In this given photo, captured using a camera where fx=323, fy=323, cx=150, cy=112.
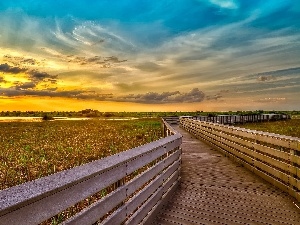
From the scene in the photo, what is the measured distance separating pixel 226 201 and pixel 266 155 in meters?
3.99

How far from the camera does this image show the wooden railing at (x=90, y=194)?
214cm

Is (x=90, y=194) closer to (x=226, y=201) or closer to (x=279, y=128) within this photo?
(x=226, y=201)

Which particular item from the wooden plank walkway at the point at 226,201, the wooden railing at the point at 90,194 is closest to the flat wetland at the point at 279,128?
the wooden plank walkway at the point at 226,201

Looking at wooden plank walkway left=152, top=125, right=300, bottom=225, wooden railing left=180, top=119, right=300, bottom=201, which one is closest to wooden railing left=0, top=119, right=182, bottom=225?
wooden plank walkway left=152, top=125, right=300, bottom=225

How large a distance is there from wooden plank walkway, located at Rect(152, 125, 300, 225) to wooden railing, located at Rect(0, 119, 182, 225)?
1.86ft

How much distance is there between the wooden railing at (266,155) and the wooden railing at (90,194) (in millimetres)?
3228

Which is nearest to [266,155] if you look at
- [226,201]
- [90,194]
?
[226,201]

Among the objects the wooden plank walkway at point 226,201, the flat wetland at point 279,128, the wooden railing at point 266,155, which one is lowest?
the flat wetland at point 279,128

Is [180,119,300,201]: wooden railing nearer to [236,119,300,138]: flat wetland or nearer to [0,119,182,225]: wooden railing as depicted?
[0,119,182,225]: wooden railing

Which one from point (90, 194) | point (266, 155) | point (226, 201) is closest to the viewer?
point (90, 194)

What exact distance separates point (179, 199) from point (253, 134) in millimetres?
4404

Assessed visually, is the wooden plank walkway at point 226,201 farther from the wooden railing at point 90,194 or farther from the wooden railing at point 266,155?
the wooden railing at point 90,194

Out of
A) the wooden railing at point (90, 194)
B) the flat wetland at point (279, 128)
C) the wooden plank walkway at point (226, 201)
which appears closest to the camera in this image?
the wooden railing at point (90, 194)

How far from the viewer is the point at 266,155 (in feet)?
33.3
